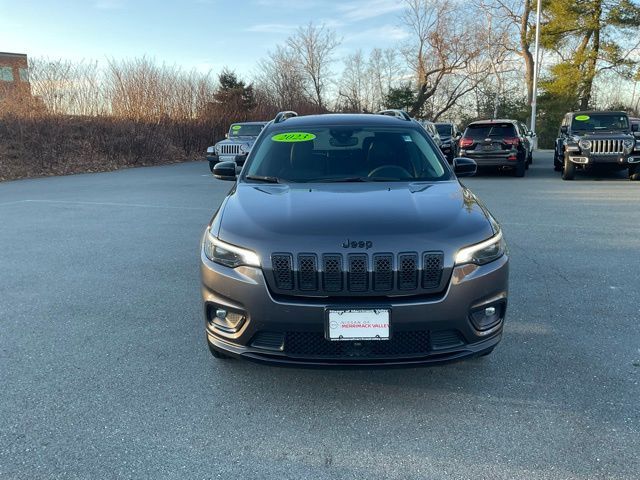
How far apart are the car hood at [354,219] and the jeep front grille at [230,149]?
47.5 ft

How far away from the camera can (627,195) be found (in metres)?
11.2

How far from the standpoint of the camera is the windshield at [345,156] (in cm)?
402

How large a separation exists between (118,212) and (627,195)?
1089 centimetres

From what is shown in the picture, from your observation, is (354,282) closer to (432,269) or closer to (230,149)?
(432,269)

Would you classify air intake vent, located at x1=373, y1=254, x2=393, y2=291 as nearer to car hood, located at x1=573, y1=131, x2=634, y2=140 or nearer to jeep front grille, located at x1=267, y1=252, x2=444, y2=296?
jeep front grille, located at x1=267, y1=252, x2=444, y2=296

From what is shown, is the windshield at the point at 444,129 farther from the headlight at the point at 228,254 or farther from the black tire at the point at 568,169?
the headlight at the point at 228,254

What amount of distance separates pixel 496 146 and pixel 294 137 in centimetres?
1182

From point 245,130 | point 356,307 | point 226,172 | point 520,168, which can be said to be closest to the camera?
point 356,307

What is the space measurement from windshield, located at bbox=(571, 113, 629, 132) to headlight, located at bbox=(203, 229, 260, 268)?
13770 millimetres

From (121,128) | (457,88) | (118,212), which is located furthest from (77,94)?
(457,88)

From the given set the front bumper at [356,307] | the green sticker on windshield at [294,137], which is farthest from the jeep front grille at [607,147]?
the front bumper at [356,307]

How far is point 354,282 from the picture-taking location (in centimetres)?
266

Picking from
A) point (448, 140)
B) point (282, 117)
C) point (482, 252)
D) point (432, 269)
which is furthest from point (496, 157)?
point (432, 269)

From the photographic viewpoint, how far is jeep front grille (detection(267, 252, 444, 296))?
8.71 ft
